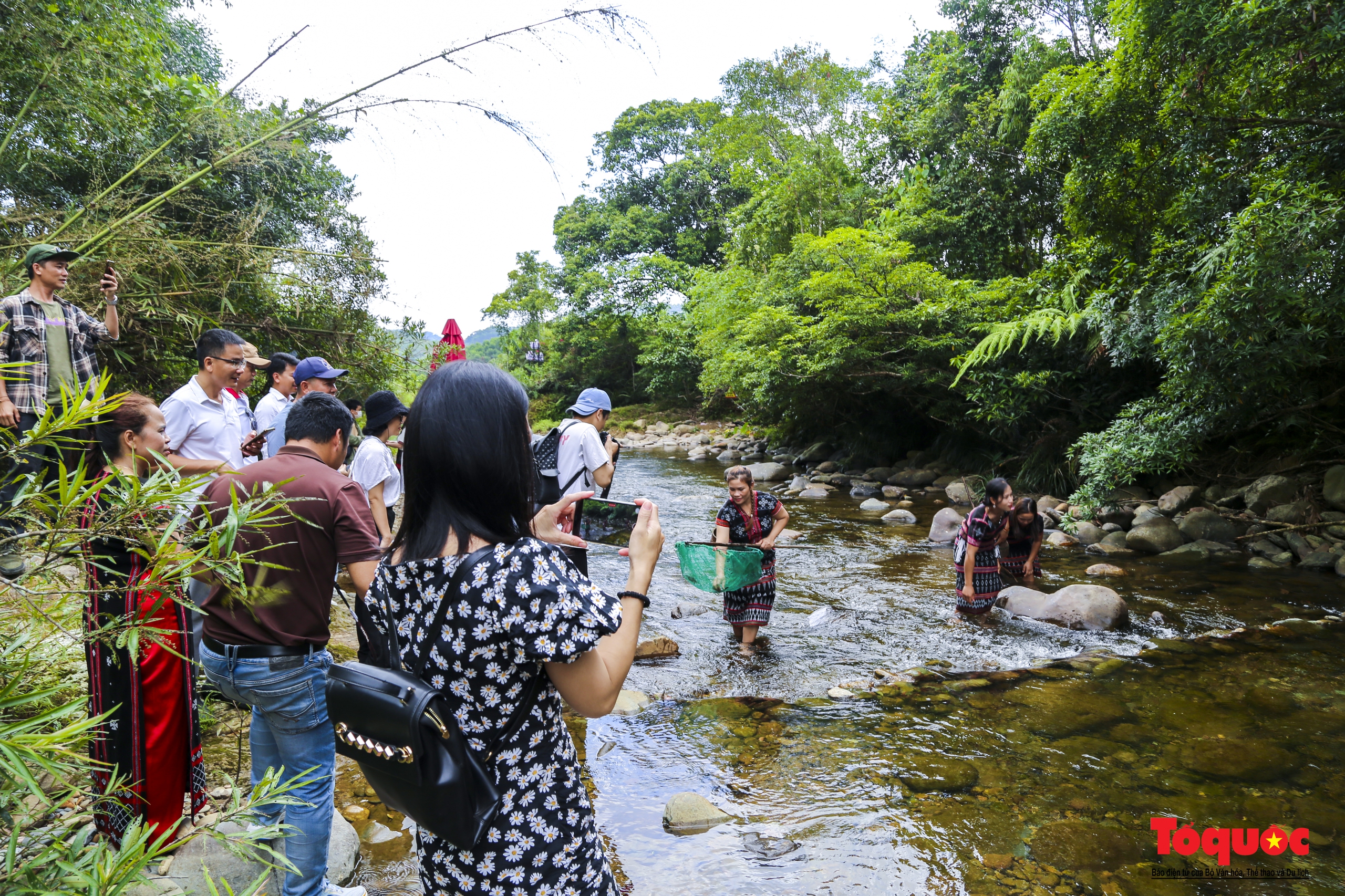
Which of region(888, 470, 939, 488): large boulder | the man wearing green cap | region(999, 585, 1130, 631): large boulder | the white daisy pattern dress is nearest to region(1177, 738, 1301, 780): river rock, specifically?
region(999, 585, 1130, 631): large boulder

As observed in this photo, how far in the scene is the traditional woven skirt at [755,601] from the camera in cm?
602

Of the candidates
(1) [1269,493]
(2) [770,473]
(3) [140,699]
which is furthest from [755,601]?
(2) [770,473]

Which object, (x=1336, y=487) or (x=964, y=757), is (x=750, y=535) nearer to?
(x=964, y=757)

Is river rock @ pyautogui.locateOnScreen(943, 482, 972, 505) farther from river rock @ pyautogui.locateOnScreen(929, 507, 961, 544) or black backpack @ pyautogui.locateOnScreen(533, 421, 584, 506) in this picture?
black backpack @ pyautogui.locateOnScreen(533, 421, 584, 506)

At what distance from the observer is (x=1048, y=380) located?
38.2ft

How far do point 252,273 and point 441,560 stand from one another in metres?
6.67

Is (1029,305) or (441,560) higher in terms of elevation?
(1029,305)

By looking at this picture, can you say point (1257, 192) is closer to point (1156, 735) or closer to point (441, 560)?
point (1156, 735)

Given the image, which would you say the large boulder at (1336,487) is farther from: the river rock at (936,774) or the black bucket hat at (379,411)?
the black bucket hat at (379,411)

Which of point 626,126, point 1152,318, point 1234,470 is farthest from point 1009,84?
point 626,126

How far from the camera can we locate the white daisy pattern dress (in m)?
1.42

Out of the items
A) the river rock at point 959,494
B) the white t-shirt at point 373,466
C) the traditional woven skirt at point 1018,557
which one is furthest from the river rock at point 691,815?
the river rock at point 959,494

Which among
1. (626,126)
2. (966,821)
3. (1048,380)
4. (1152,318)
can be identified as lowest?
(966,821)

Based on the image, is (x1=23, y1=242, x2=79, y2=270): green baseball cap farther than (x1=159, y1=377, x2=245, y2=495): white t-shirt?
Yes
